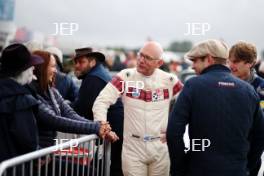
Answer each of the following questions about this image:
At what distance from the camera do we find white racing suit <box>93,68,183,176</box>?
5.43 m

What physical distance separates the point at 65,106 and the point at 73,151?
724 mm

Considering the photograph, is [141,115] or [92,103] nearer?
[141,115]

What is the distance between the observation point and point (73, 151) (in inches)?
183

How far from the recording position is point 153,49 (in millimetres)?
5570

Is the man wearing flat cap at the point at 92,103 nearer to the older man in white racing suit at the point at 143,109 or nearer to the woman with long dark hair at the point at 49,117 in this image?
the older man in white racing suit at the point at 143,109

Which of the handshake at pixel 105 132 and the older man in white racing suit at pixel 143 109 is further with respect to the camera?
the older man in white racing suit at pixel 143 109

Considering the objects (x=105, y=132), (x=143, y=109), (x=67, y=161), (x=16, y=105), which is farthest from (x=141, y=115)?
(x=16, y=105)

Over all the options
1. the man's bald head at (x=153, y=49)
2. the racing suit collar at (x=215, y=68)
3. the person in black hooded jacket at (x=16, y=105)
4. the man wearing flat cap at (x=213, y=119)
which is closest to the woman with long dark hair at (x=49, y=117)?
the person in black hooded jacket at (x=16, y=105)

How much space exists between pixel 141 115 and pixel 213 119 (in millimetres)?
1135

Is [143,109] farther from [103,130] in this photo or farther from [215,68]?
[215,68]

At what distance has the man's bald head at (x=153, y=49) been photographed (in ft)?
18.1

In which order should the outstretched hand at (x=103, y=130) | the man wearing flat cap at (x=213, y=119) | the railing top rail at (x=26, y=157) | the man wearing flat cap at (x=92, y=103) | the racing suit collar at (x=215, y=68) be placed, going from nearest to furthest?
the railing top rail at (x=26, y=157), the man wearing flat cap at (x=213, y=119), the racing suit collar at (x=215, y=68), the outstretched hand at (x=103, y=130), the man wearing flat cap at (x=92, y=103)

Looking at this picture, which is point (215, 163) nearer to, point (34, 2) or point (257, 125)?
point (257, 125)

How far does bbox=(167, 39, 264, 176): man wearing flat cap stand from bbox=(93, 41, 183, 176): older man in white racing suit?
2.77ft
